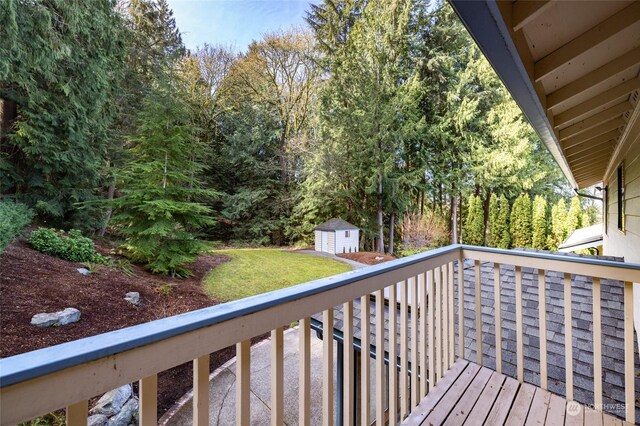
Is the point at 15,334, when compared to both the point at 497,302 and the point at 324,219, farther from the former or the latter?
the point at 324,219

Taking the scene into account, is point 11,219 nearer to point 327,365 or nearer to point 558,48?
point 327,365

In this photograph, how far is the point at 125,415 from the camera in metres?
2.93

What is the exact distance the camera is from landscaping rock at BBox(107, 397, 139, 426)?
2.83m

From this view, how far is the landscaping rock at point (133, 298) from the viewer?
4.56 metres

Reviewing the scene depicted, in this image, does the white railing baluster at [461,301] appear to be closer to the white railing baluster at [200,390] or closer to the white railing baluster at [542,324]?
the white railing baluster at [542,324]

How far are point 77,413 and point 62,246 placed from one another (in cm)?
630

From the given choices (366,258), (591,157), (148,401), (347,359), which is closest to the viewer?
(148,401)

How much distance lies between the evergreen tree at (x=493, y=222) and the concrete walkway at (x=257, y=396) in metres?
10.6

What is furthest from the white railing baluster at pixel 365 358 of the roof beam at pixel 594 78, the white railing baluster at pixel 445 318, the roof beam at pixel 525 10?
the roof beam at pixel 594 78

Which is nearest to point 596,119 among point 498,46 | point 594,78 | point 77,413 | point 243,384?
point 594,78

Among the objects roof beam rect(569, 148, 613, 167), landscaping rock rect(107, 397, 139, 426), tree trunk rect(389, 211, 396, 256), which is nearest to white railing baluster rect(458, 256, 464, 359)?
landscaping rock rect(107, 397, 139, 426)

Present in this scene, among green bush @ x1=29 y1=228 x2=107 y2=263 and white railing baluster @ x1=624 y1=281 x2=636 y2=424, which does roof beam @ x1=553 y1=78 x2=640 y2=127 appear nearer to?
white railing baluster @ x1=624 y1=281 x2=636 y2=424

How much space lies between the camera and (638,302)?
241cm

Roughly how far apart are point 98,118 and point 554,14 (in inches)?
365
